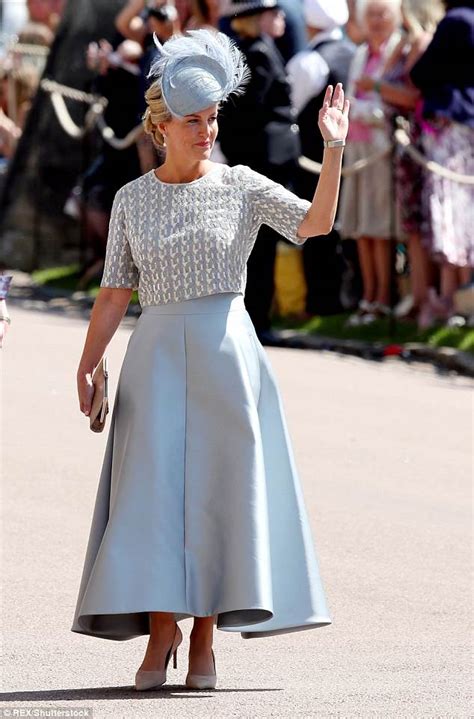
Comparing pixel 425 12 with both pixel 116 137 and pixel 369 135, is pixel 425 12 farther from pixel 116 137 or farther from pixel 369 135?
pixel 116 137

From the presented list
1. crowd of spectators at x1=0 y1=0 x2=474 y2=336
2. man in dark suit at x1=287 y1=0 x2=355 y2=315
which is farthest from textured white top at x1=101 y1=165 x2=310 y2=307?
man in dark suit at x1=287 y1=0 x2=355 y2=315

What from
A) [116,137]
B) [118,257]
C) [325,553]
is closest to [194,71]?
[118,257]

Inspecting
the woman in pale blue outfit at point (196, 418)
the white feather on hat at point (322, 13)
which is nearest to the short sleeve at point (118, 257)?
the woman in pale blue outfit at point (196, 418)

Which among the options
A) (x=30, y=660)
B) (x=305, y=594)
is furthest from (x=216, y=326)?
(x=30, y=660)

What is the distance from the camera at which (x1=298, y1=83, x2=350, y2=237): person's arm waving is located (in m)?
5.26

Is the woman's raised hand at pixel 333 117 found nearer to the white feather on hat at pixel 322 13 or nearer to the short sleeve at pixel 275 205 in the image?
the short sleeve at pixel 275 205

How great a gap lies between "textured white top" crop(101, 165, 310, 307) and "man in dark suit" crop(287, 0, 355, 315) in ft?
27.3

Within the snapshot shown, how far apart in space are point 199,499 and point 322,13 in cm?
899

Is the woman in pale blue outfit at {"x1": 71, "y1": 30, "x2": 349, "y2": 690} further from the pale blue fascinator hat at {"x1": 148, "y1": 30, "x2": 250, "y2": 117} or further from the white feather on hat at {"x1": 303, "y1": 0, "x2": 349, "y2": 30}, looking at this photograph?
the white feather on hat at {"x1": 303, "y1": 0, "x2": 349, "y2": 30}

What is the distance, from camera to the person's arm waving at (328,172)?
5.26 m

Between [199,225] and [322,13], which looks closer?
[199,225]

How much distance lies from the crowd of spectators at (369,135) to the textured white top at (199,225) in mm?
7201

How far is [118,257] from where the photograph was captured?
5.52 m

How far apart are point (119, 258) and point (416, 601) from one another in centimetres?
185
